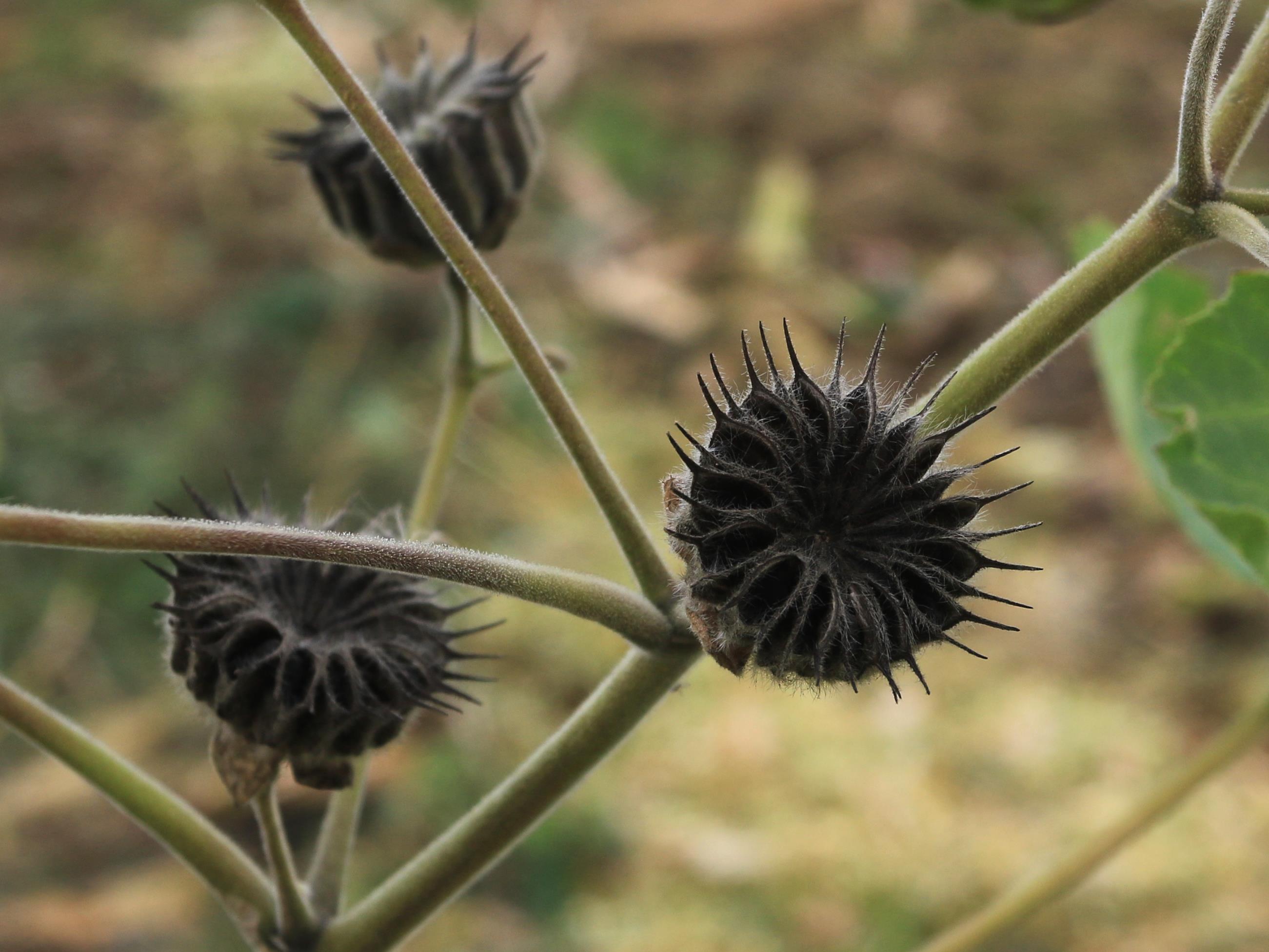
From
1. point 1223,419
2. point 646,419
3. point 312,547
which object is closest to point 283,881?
point 312,547

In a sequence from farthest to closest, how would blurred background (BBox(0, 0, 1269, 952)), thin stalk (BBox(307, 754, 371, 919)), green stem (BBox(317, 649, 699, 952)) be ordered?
blurred background (BBox(0, 0, 1269, 952))
thin stalk (BBox(307, 754, 371, 919))
green stem (BBox(317, 649, 699, 952))

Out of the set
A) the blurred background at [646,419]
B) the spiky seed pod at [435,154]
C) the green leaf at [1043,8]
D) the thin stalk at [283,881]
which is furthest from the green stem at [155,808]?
the green leaf at [1043,8]

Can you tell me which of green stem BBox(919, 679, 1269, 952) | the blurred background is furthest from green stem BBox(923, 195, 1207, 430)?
green stem BBox(919, 679, 1269, 952)

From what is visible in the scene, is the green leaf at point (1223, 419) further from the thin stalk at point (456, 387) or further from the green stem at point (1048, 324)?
the thin stalk at point (456, 387)

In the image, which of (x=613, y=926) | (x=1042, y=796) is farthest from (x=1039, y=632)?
(x=613, y=926)

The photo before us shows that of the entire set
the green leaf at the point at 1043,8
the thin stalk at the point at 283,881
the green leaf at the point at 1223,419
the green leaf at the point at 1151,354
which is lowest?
the thin stalk at the point at 283,881

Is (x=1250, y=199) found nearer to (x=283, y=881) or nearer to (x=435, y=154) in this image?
(x=435, y=154)

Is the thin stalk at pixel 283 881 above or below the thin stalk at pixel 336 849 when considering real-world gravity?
below

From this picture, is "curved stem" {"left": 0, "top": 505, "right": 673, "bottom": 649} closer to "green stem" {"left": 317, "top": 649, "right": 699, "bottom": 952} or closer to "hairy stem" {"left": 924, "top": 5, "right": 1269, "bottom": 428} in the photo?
"green stem" {"left": 317, "top": 649, "right": 699, "bottom": 952}
